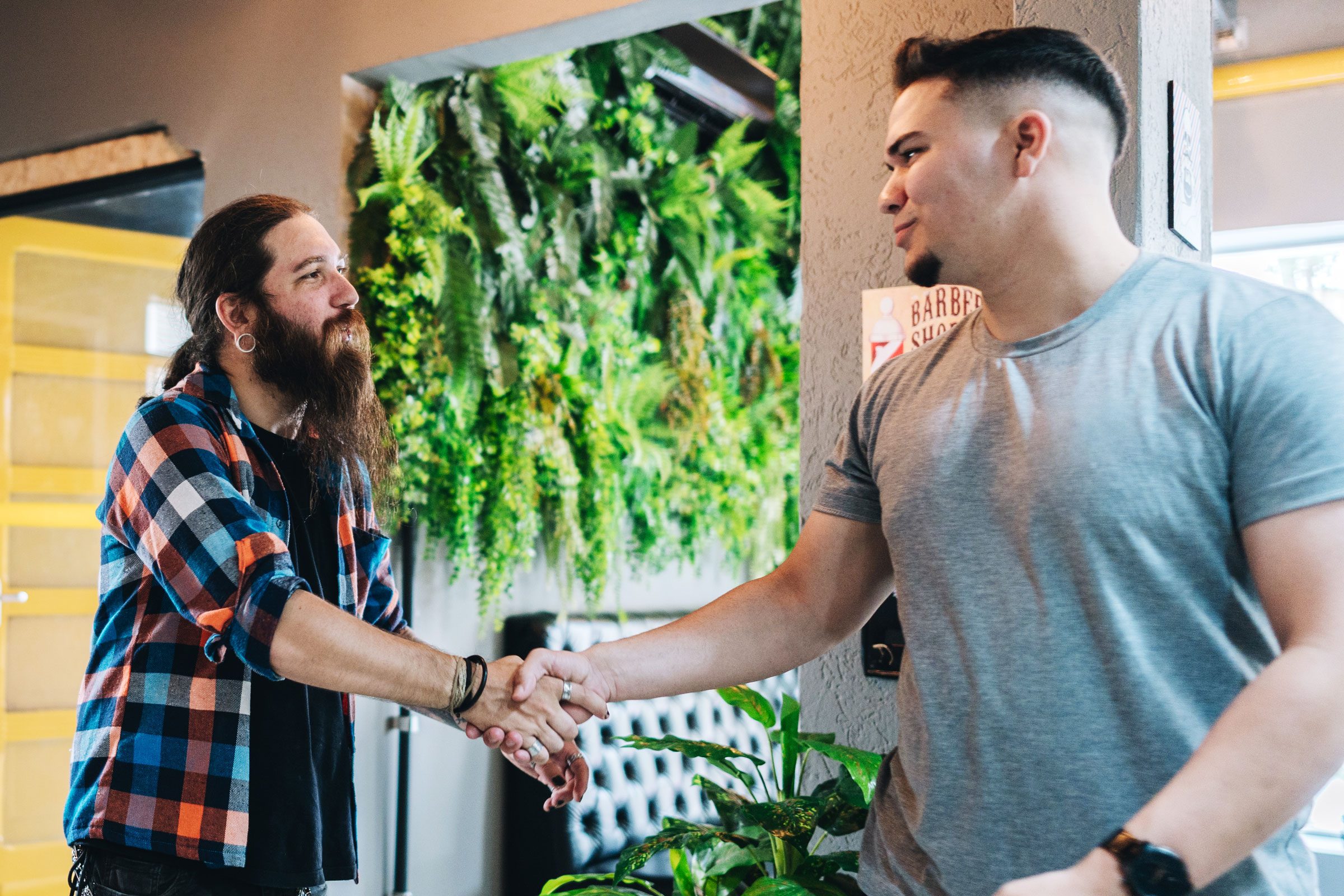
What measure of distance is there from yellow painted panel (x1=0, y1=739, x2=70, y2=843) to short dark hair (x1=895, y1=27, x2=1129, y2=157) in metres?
3.79

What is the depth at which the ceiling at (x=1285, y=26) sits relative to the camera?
3.54 metres

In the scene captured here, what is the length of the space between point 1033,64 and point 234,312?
1.38 meters

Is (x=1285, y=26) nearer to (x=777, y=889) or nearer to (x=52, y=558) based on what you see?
(x=777, y=889)

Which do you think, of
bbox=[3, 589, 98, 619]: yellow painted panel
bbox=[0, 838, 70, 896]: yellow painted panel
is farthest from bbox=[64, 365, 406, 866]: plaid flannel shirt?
bbox=[0, 838, 70, 896]: yellow painted panel

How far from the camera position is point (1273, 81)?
398cm

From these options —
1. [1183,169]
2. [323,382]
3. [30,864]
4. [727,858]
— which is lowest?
[30,864]

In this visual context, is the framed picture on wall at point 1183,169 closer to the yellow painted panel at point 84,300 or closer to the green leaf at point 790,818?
the green leaf at point 790,818

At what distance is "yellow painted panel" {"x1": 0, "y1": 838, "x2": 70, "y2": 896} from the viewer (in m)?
3.77

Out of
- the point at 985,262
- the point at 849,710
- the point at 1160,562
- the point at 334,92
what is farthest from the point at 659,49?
the point at 1160,562

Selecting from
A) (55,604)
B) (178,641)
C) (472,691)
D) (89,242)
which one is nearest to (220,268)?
(178,641)

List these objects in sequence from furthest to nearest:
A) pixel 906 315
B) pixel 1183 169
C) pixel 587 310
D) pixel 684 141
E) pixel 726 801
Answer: pixel 684 141, pixel 587 310, pixel 906 315, pixel 726 801, pixel 1183 169

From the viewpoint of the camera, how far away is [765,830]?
6.70ft

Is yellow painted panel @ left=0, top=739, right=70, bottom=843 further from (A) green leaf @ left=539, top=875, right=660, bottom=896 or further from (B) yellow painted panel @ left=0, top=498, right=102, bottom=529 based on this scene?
(A) green leaf @ left=539, top=875, right=660, bottom=896

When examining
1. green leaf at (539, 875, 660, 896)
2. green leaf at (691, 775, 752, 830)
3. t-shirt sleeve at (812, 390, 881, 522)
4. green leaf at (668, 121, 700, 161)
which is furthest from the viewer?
green leaf at (668, 121, 700, 161)
